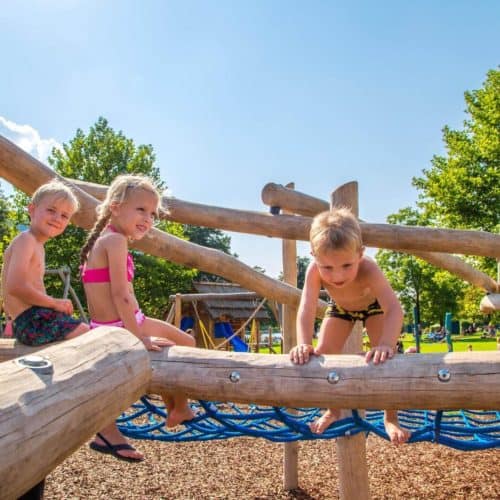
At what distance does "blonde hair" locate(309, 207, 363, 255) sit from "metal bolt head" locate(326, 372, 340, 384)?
0.60 metres

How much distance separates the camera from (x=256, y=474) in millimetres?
5371

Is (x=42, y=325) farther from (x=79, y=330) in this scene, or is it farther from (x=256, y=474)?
(x=256, y=474)

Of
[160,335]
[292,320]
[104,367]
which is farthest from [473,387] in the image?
[292,320]

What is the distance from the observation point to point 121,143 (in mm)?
21531

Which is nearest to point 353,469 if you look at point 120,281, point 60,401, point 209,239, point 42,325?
point 120,281

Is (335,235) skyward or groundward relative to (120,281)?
skyward

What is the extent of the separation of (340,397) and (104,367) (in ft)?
2.85

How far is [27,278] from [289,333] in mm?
2946

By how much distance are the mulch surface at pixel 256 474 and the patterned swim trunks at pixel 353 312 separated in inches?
96.0

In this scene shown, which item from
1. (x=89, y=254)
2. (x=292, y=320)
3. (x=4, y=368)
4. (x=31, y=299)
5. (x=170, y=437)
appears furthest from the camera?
(x=292, y=320)

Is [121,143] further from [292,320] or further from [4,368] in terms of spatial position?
[4,368]

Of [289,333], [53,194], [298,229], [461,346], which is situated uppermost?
[53,194]

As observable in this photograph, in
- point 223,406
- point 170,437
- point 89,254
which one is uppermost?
point 89,254

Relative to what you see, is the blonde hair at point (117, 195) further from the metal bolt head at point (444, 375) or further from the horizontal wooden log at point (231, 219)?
the metal bolt head at point (444, 375)
